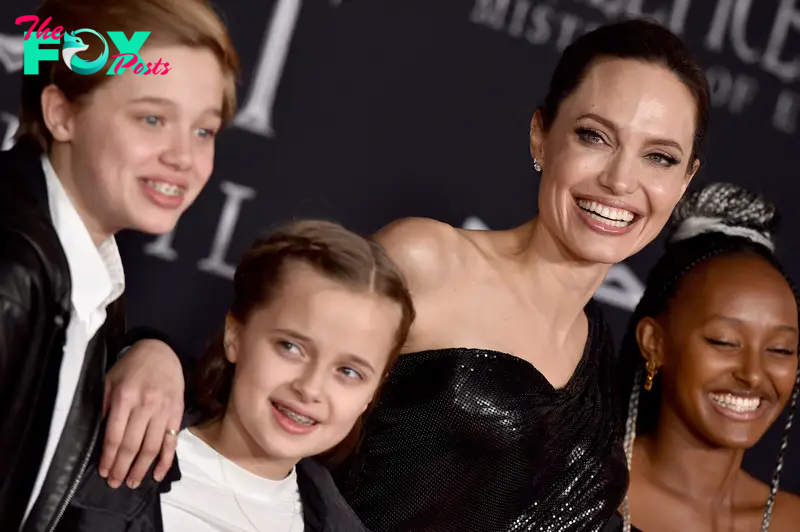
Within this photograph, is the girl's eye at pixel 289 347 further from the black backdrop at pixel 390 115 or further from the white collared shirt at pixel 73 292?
the black backdrop at pixel 390 115

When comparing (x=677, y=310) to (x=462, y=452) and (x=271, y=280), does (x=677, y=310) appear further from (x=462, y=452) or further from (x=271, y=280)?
(x=271, y=280)

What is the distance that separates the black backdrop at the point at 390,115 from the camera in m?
2.66

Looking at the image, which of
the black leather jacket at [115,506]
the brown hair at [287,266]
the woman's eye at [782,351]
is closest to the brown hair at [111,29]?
the brown hair at [287,266]

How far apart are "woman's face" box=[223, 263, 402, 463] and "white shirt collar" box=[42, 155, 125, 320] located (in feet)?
0.81

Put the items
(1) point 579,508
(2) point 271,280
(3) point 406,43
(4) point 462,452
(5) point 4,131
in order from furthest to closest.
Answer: (3) point 406,43 < (5) point 4,131 < (1) point 579,508 < (4) point 462,452 < (2) point 271,280

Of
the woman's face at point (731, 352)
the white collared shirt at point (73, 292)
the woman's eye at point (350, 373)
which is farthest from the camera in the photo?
the woman's face at point (731, 352)

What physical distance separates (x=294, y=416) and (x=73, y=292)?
1.11ft

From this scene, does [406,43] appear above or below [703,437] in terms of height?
above

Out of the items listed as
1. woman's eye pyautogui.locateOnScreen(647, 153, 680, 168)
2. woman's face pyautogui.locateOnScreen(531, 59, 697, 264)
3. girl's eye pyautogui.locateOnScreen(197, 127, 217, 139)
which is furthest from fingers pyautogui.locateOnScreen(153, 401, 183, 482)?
woman's eye pyautogui.locateOnScreen(647, 153, 680, 168)

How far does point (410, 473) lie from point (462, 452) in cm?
9

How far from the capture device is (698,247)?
8.20 ft

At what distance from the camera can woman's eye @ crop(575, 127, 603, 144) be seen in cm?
200

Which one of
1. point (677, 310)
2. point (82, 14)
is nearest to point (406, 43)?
point (677, 310)

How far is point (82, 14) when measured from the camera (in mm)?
1514
